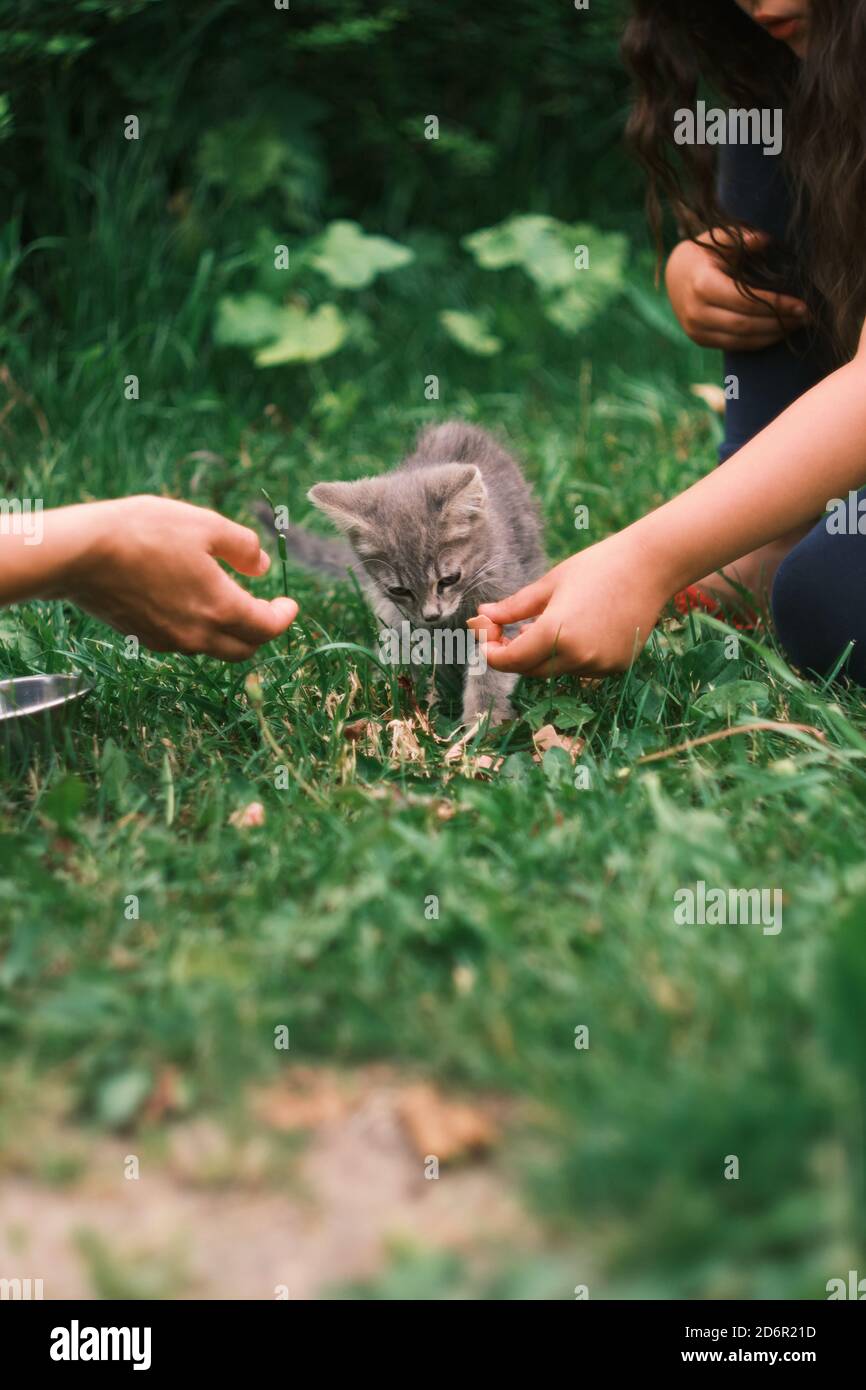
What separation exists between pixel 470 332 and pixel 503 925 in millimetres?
3098

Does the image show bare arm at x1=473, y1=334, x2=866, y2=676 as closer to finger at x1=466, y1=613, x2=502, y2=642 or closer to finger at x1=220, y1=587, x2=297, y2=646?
finger at x1=466, y1=613, x2=502, y2=642

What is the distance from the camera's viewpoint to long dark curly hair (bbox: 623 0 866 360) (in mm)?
2160

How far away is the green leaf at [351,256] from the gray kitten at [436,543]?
171cm

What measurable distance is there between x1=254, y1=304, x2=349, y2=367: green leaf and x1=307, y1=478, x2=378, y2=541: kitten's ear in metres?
1.57

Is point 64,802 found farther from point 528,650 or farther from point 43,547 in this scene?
point 528,650

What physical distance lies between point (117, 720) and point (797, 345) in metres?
1.63

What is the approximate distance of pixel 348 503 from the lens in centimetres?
238

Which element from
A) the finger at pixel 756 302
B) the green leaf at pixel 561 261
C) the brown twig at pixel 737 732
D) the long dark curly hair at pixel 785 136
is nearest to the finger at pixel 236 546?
the brown twig at pixel 737 732

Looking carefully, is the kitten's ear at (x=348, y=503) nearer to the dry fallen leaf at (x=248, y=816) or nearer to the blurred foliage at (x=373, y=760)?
the blurred foliage at (x=373, y=760)

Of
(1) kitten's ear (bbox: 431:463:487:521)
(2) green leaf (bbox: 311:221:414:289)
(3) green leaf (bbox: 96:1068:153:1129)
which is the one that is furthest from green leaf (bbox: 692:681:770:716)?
(2) green leaf (bbox: 311:221:414:289)

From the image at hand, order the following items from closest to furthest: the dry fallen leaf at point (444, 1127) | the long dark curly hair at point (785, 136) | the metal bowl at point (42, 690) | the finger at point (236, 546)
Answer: the dry fallen leaf at point (444, 1127) → the finger at point (236, 546) → the metal bowl at point (42, 690) → the long dark curly hair at point (785, 136)

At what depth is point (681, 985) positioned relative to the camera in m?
1.26

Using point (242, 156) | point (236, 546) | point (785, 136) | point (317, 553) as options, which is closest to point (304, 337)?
point (242, 156)

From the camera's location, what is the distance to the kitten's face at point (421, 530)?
7.77ft
